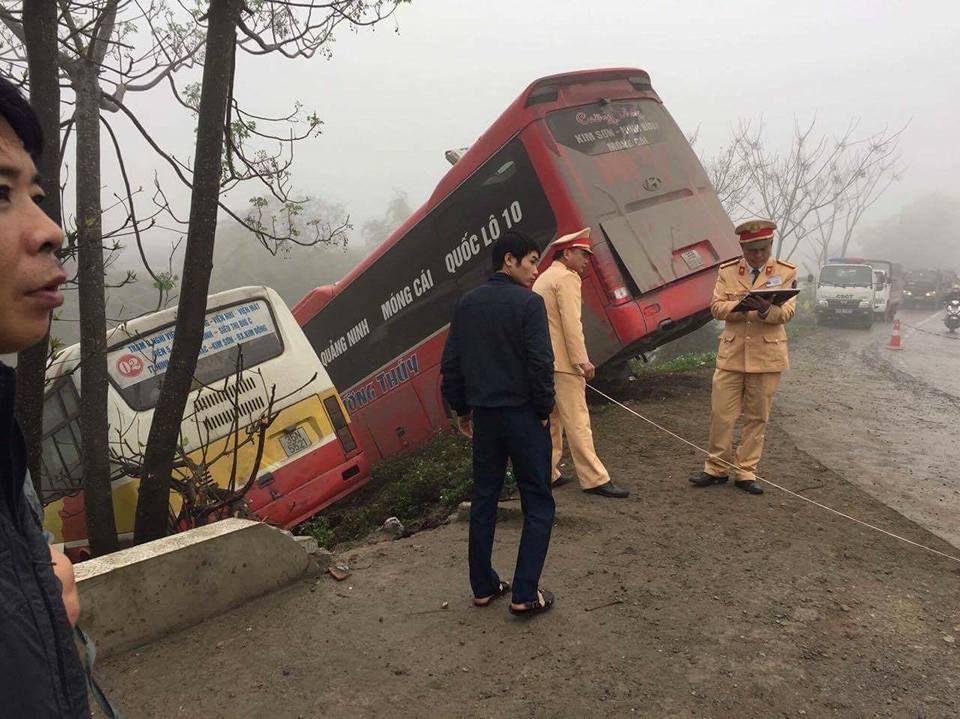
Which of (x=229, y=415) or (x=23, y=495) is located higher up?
(x=23, y=495)

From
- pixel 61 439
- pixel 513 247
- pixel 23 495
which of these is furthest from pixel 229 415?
pixel 23 495

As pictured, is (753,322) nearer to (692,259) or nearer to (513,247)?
(692,259)

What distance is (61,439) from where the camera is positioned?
5.05 meters

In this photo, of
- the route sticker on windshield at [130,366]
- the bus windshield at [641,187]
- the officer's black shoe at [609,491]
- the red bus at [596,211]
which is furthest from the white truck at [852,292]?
the route sticker on windshield at [130,366]

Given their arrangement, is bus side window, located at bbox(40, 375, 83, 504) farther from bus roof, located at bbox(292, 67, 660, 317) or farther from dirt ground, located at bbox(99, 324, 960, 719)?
bus roof, located at bbox(292, 67, 660, 317)

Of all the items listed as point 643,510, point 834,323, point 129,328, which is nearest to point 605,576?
point 643,510

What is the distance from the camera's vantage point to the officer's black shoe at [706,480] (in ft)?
16.1

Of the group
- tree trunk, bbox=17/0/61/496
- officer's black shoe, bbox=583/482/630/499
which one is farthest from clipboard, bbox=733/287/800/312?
tree trunk, bbox=17/0/61/496

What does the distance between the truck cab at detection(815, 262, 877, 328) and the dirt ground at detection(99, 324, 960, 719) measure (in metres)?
18.7

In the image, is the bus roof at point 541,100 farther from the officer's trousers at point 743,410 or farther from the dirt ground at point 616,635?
the dirt ground at point 616,635

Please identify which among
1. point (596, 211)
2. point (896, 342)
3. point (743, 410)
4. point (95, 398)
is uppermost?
point (596, 211)

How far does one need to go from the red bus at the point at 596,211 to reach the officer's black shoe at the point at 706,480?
5.51 ft

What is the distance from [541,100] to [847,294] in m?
18.3

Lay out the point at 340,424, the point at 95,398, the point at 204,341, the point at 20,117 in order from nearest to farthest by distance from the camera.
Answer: the point at 20,117 → the point at 95,398 → the point at 204,341 → the point at 340,424
